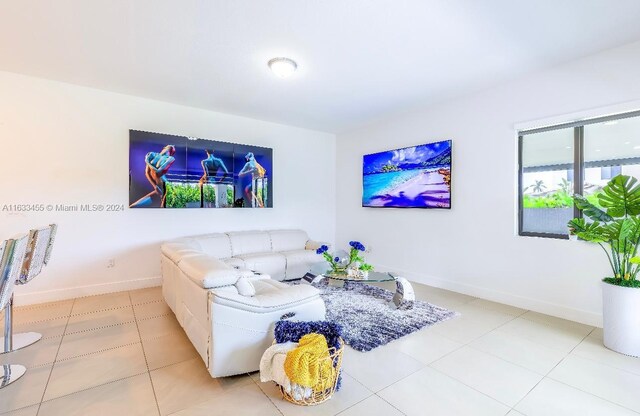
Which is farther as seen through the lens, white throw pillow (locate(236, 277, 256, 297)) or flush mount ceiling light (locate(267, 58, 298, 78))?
flush mount ceiling light (locate(267, 58, 298, 78))

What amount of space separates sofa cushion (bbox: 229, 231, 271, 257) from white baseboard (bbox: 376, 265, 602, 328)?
235 cm

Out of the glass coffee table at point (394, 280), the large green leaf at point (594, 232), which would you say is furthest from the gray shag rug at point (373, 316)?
the large green leaf at point (594, 232)

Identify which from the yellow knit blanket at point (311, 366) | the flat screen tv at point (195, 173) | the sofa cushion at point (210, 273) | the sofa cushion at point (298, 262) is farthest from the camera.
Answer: the sofa cushion at point (298, 262)

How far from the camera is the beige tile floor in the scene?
1.78 meters

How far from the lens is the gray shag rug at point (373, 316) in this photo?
8.78 feet

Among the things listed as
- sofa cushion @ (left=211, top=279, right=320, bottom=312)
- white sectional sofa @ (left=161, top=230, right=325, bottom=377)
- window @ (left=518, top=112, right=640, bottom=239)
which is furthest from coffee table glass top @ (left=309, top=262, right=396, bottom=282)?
window @ (left=518, top=112, right=640, bottom=239)

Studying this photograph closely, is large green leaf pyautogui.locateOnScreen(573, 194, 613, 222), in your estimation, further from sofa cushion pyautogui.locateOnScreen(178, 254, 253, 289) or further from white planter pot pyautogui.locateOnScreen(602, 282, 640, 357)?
sofa cushion pyautogui.locateOnScreen(178, 254, 253, 289)

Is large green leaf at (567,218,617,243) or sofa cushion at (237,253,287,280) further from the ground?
large green leaf at (567,218,617,243)

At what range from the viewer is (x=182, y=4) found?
7.25ft

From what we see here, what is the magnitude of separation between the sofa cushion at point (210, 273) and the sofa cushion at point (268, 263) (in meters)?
1.71

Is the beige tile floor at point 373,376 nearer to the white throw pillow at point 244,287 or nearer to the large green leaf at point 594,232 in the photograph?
the white throw pillow at point 244,287

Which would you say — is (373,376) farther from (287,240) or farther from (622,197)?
(287,240)

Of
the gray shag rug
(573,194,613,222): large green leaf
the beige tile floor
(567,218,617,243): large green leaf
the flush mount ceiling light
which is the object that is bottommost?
the beige tile floor

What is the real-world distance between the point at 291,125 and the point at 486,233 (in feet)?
12.1
